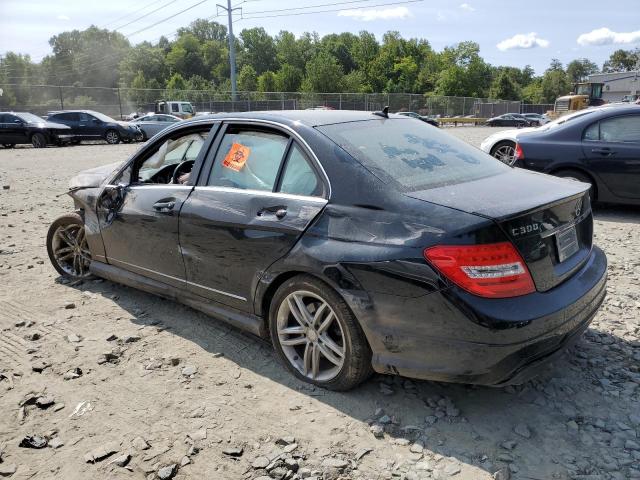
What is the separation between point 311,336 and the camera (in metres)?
3.07

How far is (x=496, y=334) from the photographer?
2.46 m

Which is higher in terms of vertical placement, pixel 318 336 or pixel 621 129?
pixel 621 129

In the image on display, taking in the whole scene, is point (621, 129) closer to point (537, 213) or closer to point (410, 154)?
point (410, 154)

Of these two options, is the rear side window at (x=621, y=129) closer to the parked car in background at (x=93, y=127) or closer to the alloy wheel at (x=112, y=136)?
the parked car in background at (x=93, y=127)

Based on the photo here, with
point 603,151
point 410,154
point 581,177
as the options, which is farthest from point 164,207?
point 603,151

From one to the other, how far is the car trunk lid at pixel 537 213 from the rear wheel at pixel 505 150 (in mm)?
5385

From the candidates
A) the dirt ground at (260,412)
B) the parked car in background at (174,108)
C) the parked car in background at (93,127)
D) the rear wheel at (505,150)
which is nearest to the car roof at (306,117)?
the dirt ground at (260,412)

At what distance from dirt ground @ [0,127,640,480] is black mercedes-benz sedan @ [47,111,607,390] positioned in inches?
11.1

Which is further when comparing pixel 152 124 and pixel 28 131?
pixel 152 124

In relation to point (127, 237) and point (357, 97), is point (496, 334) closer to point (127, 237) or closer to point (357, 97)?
point (127, 237)

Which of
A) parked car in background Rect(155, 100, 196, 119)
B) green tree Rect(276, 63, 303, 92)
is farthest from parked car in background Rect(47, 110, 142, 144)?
green tree Rect(276, 63, 303, 92)

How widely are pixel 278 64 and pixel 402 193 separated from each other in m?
117

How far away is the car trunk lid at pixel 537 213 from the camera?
2592 mm

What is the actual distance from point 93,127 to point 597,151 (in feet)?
70.7
